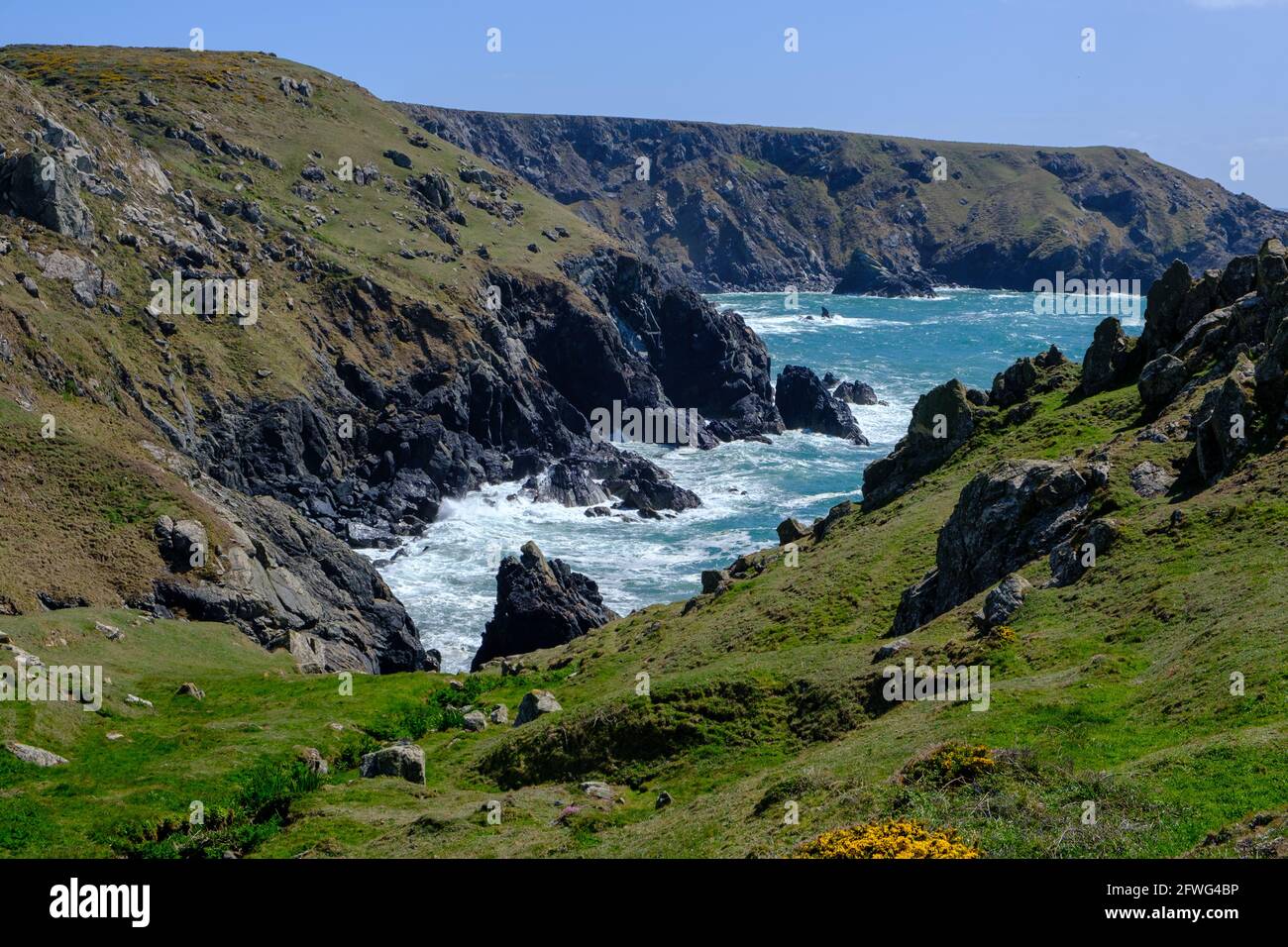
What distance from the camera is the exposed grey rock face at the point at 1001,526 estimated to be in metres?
41.7

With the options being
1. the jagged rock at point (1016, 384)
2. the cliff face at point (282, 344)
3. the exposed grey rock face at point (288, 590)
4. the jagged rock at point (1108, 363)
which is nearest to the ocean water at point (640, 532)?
the cliff face at point (282, 344)

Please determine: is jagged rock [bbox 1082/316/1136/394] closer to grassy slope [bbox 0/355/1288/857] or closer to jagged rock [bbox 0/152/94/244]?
grassy slope [bbox 0/355/1288/857]

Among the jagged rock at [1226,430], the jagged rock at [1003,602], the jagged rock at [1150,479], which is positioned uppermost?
the jagged rock at [1226,430]

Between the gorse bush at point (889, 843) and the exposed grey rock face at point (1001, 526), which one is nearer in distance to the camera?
the gorse bush at point (889, 843)

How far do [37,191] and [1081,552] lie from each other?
84.7 meters

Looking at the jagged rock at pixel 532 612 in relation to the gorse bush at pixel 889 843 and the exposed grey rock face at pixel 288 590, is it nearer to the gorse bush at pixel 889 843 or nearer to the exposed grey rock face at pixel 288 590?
the exposed grey rock face at pixel 288 590

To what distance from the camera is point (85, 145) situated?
10150 cm

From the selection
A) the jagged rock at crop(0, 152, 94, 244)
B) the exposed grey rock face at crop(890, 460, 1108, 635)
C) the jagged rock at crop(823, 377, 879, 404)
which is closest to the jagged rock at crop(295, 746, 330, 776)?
the exposed grey rock face at crop(890, 460, 1108, 635)

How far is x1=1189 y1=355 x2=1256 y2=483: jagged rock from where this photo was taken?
3978 cm

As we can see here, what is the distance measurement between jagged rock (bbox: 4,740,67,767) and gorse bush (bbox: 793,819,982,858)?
2587cm

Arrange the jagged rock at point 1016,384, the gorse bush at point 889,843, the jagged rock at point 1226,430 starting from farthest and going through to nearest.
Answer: the jagged rock at point 1016,384 → the jagged rock at point 1226,430 → the gorse bush at point 889,843

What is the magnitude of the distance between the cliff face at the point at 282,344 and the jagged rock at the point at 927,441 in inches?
1261
